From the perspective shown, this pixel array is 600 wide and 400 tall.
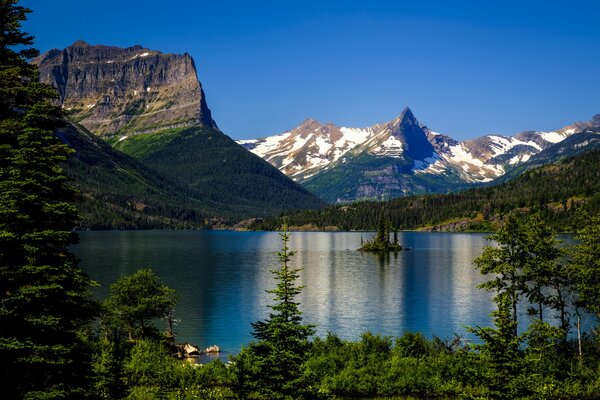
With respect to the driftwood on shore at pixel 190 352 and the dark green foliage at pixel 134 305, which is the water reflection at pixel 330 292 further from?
the dark green foliage at pixel 134 305

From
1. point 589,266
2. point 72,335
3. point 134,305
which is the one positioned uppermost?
point 589,266

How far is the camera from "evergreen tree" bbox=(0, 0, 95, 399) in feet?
77.6

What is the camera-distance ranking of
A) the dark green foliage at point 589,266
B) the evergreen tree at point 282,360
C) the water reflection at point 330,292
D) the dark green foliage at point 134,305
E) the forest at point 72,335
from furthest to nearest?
the water reflection at point 330,292, the dark green foliage at point 134,305, the dark green foliage at point 589,266, the evergreen tree at point 282,360, the forest at point 72,335

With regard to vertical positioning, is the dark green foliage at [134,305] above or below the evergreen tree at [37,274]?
below

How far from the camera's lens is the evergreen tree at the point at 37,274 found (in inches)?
931

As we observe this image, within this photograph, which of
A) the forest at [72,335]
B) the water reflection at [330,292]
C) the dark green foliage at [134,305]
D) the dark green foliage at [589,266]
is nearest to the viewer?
the forest at [72,335]

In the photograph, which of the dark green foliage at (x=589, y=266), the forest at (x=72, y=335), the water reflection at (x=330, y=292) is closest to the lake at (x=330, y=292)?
the water reflection at (x=330, y=292)

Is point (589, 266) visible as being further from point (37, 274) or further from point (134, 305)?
point (134, 305)

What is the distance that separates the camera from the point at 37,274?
24812 mm

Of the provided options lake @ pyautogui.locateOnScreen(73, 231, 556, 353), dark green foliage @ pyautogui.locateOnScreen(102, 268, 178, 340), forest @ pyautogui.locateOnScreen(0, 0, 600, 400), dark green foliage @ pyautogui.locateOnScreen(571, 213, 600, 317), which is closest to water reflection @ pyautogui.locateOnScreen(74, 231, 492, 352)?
lake @ pyautogui.locateOnScreen(73, 231, 556, 353)

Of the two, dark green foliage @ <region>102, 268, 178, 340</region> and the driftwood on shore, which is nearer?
dark green foliage @ <region>102, 268, 178, 340</region>

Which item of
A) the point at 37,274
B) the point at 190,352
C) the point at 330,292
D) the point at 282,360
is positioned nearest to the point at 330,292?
the point at 330,292

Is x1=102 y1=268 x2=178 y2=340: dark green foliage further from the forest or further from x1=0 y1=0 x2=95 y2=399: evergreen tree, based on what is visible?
x1=0 y1=0 x2=95 y2=399: evergreen tree

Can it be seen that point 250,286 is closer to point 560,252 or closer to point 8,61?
point 560,252
